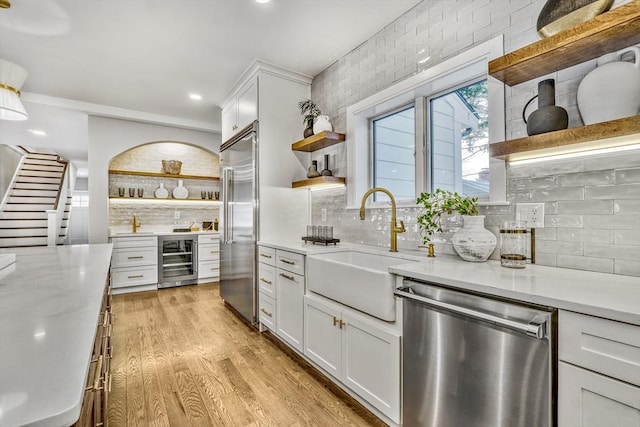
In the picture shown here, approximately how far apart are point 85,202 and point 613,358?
11476mm

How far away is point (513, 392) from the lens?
110 centimetres

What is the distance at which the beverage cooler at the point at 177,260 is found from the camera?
15.4 feet

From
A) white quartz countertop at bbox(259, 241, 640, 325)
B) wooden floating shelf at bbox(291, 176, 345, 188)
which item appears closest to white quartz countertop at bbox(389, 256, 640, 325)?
white quartz countertop at bbox(259, 241, 640, 325)

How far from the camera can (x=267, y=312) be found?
2842mm

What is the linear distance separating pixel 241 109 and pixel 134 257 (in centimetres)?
278

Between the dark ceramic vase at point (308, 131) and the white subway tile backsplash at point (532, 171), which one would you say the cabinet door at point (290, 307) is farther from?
the dark ceramic vase at point (308, 131)

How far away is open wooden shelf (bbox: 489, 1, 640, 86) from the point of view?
117 centimetres

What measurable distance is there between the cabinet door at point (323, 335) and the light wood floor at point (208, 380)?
170mm

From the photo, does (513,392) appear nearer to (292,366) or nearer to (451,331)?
(451,331)

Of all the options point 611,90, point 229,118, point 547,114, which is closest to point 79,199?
point 229,118

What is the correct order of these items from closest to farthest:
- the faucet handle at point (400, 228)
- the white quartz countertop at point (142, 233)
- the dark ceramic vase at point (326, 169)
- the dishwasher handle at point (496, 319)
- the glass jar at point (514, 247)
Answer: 1. the dishwasher handle at point (496, 319)
2. the glass jar at point (514, 247)
3. the faucet handle at point (400, 228)
4. the dark ceramic vase at point (326, 169)
5. the white quartz countertop at point (142, 233)

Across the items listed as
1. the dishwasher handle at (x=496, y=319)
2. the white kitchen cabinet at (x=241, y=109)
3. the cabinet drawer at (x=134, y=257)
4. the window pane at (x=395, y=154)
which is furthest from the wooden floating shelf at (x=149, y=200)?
the dishwasher handle at (x=496, y=319)

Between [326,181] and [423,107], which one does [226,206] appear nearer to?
[326,181]

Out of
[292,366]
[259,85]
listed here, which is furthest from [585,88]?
[259,85]
